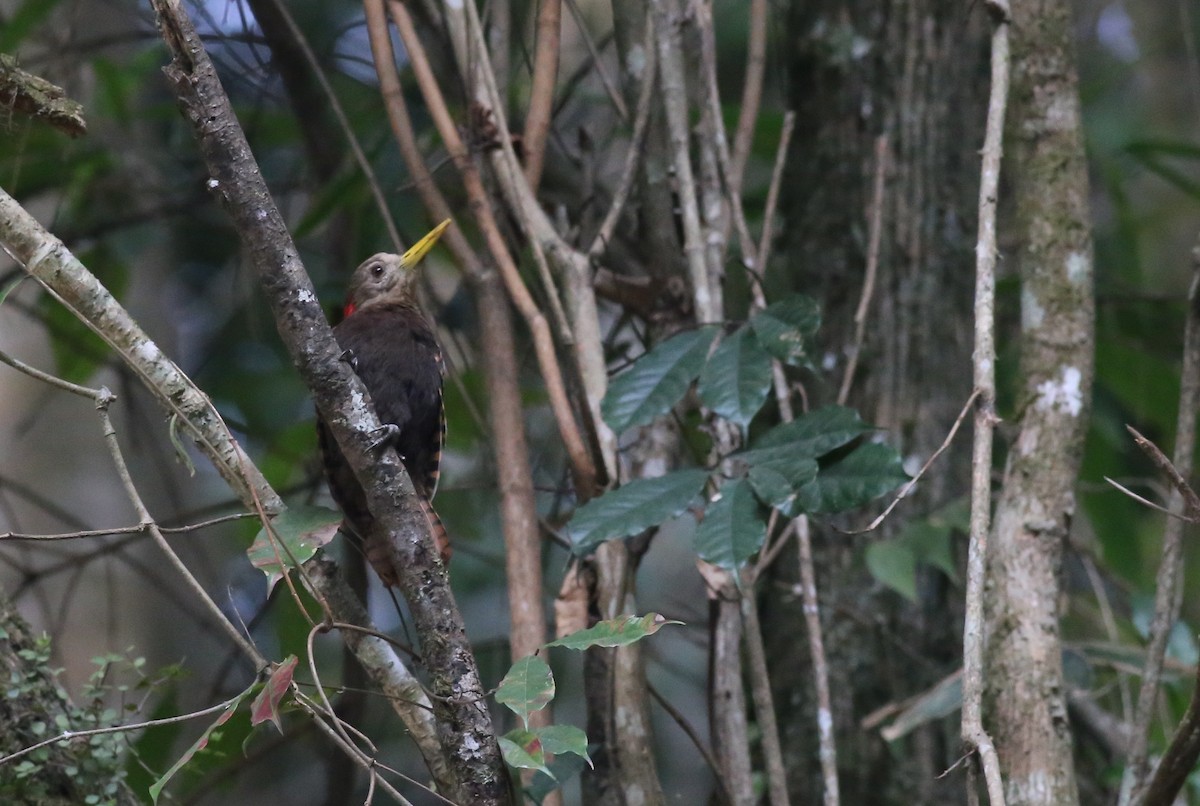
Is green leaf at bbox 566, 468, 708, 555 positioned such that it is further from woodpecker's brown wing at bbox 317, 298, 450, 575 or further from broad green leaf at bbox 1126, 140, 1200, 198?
broad green leaf at bbox 1126, 140, 1200, 198

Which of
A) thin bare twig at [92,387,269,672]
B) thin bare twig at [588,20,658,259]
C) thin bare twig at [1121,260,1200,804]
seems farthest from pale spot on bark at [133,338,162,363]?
thin bare twig at [1121,260,1200,804]

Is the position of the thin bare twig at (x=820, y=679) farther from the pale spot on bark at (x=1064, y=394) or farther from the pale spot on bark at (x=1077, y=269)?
the pale spot on bark at (x=1077, y=269)

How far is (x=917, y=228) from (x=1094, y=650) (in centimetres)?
117

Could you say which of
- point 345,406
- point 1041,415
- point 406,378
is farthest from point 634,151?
point 345,406

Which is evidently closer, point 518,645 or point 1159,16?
point 518,645

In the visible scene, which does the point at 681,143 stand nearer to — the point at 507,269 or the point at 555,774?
the point at 507,269

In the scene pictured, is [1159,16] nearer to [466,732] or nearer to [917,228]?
[917,228]

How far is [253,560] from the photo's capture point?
73.8 inches

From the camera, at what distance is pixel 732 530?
205 cm

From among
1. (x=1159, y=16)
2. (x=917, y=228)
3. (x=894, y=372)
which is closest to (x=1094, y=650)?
(x=894, y=372)

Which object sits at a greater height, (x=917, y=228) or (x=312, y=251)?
(x=312, y=251)

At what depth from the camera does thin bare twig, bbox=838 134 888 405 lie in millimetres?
2691

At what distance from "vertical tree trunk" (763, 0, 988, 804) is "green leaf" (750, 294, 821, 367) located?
735mm

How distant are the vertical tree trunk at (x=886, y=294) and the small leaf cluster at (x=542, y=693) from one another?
1.15 m
